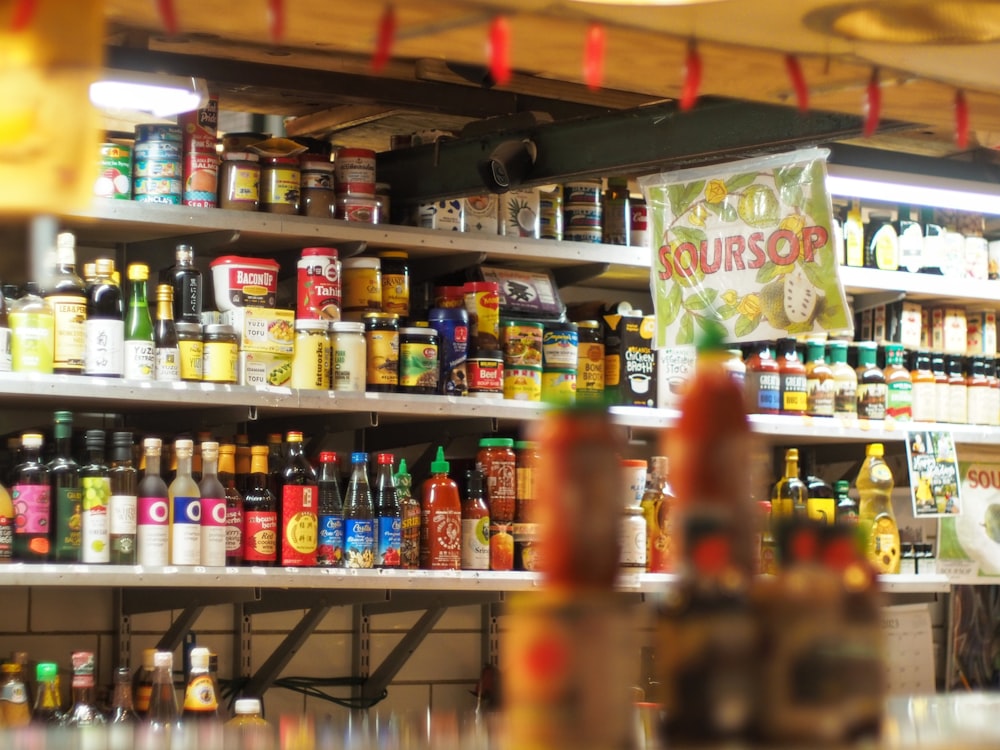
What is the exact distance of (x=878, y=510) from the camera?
491 centimetres

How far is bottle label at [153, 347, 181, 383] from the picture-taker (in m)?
3.65

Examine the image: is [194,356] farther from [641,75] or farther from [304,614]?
[641,75]

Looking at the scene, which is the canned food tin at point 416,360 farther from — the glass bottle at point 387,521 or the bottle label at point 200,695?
the bottle label at point 200,695

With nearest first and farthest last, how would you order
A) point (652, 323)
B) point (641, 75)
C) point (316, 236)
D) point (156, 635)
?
point (641, 75)
point (316, 236)
point (156, 635)
point (652, 323)

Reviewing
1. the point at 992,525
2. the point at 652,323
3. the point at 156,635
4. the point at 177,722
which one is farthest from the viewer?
the point at 992,525

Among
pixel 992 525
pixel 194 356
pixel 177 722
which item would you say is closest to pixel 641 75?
pixel 194 356

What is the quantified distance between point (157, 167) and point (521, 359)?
3.79ft

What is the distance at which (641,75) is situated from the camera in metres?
1.92

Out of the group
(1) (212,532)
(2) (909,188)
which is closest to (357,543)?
(1) (212,532)

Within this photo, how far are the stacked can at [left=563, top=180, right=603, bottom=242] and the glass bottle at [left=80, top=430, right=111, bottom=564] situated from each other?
1582 mm

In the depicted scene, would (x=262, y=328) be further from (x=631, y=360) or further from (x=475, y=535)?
(x=631, y=360)

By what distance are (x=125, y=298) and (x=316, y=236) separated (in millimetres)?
578

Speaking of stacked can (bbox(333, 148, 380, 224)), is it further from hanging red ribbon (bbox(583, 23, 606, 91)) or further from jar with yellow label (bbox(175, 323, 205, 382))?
hanging red ribbon (bbox(583, 23, 606, 91))

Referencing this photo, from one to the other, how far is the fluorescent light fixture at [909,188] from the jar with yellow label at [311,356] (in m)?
1.42
